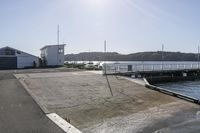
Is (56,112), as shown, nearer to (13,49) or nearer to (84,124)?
(84,124)

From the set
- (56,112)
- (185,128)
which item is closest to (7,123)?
(56,112)

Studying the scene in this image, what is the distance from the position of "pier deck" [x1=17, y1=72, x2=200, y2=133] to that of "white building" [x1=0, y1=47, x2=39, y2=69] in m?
34.5

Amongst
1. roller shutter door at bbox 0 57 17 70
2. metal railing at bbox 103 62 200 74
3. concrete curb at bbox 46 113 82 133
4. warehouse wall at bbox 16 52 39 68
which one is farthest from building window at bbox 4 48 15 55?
concrete curb at bbox 46 113 82 133

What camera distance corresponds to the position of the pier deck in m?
10.1

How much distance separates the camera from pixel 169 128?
989 cm

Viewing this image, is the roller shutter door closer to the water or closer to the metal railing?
the metal railing

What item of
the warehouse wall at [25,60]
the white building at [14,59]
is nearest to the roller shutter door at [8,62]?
the white building at [14,59]

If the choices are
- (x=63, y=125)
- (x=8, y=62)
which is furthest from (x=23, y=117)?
(x=8, y=62)

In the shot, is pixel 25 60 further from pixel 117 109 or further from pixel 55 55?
pixel 117 109

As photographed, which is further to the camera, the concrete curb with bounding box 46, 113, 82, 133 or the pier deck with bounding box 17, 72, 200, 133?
the pier deck with bounding box 17, 72, 200, 133

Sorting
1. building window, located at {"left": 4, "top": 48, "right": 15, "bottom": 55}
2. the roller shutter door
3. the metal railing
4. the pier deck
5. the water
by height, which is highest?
building window, located at {"left": 4, "top": 48, "right": 15, "bottom": 55}

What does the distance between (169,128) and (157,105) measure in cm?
417

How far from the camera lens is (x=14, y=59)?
50500mm

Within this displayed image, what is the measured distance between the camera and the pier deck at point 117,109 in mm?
10070
